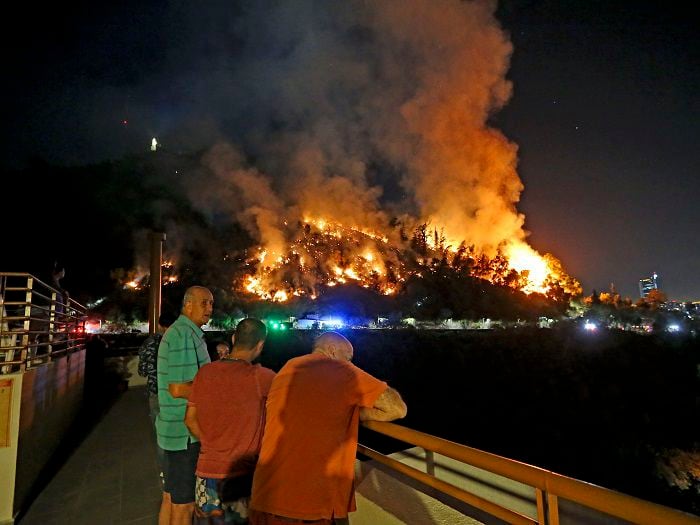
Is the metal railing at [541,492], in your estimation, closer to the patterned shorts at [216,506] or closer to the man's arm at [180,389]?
the patterned shorts at [216,506]

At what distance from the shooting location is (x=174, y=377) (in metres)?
2.73

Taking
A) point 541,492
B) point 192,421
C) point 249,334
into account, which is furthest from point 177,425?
point 541,492

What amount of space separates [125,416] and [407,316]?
189 ft

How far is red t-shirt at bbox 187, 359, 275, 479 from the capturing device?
7.51ft

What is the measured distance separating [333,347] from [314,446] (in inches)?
20.0

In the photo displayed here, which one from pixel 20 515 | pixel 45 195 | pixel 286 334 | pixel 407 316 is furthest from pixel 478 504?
pixel 407 316

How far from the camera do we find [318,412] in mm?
1910

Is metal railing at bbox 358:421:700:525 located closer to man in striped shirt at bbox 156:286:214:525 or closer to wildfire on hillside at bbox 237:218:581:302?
man in striped shirt at bbox 156:286:214:525

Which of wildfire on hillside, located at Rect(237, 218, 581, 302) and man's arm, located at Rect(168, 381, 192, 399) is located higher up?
wildfire on hillside, located at Rect(237, 218, 581, 302)

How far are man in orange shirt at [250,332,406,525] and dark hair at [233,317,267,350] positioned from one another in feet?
1.72

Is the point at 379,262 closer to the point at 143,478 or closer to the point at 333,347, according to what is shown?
the point at 143,478

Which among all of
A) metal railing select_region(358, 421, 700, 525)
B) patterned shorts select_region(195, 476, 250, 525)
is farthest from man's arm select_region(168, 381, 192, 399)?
metal railing select_region(358, 421, 700, 525)

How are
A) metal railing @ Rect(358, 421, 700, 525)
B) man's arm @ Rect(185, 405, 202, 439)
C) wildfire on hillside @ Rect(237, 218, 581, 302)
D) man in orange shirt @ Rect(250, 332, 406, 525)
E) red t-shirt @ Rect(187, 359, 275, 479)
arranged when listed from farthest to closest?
wildfire on hillside @ Rect(237, 218, 581, 302)
man's arm @ Rect(185, 405, 202, 439)
red t-shirt @ Rect(187, 359, 275, 479)
man in orange shirt @ Rect(250, 332, 406, 525)
metal railing @ Rect(358, 421, 700, 525)

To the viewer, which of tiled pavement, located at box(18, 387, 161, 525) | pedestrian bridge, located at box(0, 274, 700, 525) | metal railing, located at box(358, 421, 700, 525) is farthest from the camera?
tiled pavement, located at box(18, 387, 161, 525)
